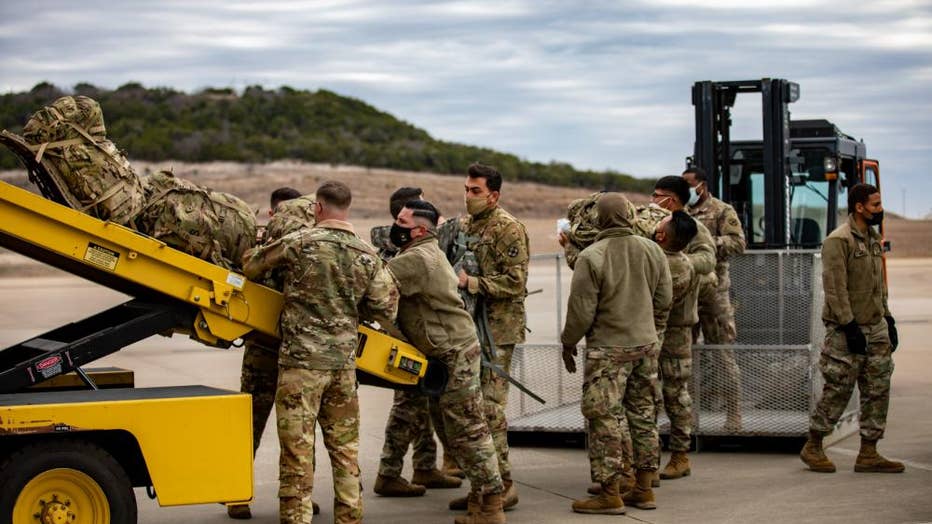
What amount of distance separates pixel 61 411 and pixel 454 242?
2.76 meters

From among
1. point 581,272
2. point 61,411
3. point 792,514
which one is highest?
point 581,272

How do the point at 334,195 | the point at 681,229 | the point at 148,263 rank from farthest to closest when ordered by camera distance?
1. the point at 681,229
2. the point at 334,195
3. the point at 148,263

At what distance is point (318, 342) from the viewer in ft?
21.3

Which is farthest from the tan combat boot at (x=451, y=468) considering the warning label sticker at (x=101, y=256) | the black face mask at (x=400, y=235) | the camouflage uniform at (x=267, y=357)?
the warning label sticker at (x=101, y=256)

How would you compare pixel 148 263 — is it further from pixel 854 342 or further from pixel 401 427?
pixel 854 342

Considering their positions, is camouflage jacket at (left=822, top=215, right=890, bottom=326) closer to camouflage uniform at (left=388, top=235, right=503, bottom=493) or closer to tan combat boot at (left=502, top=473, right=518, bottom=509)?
tan combat boot at (left=502, top=473, right=518, bottom=509)

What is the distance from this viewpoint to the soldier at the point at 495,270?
8000 millimetres

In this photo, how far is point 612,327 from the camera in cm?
763

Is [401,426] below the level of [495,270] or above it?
below

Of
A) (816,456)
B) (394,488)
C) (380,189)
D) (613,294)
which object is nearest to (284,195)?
(394,488)

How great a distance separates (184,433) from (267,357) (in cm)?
143

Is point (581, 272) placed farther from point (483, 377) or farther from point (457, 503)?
point (457, 503)

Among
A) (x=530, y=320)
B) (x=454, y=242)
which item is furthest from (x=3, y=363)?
(x=530, y=320)

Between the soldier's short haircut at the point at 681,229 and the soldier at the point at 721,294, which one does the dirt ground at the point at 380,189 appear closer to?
the soldier at the point at 721,294
